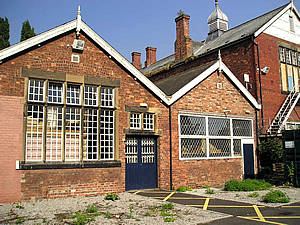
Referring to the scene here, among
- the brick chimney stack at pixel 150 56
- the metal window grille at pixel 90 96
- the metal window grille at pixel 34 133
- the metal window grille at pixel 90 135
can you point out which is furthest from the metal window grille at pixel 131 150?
the brick chimney stack at pixel 150 56

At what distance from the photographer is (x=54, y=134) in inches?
431

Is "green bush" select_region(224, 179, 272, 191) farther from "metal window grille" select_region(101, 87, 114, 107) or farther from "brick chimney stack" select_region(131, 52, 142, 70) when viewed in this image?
"brick chimney stack" select_region(131, 52, 142, 70)

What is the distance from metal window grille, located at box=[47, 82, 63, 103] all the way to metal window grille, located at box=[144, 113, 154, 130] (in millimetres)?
3713

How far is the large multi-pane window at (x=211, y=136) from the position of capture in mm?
13866

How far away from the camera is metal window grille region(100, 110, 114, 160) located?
38.8 ft

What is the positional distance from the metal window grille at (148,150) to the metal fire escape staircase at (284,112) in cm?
744

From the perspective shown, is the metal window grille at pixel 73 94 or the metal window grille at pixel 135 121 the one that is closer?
the metal window grille at pixel 73 94

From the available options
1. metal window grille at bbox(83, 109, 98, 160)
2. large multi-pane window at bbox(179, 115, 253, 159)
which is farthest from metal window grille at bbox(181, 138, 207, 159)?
metal window grille at bbox(83, 109, 98, 160)

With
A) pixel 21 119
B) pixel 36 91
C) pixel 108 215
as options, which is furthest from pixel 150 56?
pixel 108 215

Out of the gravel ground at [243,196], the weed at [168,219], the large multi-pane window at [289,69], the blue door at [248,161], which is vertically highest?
the large multi-pane window at [289,69]

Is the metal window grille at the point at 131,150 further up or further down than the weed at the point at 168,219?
further up

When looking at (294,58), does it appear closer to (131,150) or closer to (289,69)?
(289,69)

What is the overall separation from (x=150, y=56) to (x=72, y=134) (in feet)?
84.5

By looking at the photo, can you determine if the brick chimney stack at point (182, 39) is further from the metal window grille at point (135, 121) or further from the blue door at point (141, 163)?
the blue door at point (141, 163)
